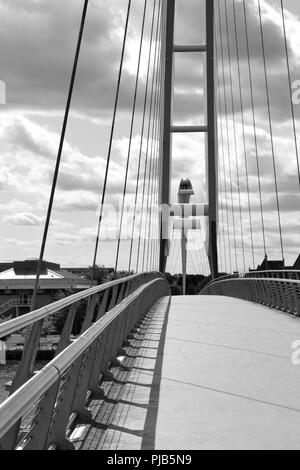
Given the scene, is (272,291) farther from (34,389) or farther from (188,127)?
(188,127)

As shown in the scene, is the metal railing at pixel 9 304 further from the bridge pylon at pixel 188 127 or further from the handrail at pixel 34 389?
the bridge pylon at pixel 188 127

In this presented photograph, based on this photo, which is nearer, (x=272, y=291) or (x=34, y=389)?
(x=34, y=389)

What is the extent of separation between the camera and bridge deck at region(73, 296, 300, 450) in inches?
193

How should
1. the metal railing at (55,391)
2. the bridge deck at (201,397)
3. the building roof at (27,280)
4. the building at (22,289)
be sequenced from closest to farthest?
the metal railing at (55,391), the bridge deck at (201,397), the building at (22,289), the building roof at (27,280)

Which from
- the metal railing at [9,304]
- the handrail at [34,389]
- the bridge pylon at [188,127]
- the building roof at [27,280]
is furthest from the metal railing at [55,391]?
the bridge pylon at [188,127]

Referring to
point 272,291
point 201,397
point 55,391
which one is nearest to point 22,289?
point 201,397

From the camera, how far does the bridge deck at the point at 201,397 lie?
4.90 metres

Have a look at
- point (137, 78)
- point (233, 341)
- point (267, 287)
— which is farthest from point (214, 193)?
point (233, 341)

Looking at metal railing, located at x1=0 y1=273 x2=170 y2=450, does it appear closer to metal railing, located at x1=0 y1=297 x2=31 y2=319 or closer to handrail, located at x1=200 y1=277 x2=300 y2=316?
metal railing, located at x1=0 y1=297 x2=31 y2=319

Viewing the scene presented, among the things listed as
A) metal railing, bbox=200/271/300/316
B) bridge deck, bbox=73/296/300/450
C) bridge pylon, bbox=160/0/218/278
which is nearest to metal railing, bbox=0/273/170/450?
bridge deck, bbox=73/296/300/450

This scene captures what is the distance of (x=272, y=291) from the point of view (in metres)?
20.2

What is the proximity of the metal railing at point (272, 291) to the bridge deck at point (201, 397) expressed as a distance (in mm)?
4830

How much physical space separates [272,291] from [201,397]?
45.9 ft
